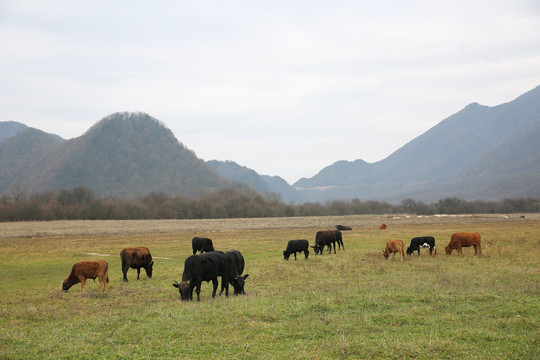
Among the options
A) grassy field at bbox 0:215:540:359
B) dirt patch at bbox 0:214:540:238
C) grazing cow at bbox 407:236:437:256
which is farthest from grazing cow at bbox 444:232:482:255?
dirt patch at bbox 0:214:540:238

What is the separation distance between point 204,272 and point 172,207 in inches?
4824

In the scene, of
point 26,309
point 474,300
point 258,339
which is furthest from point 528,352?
point 26,309

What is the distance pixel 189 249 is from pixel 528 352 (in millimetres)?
32102

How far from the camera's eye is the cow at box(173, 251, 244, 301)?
15.5 m

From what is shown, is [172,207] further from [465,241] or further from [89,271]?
[89,271]

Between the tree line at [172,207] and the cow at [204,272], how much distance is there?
9521 cm

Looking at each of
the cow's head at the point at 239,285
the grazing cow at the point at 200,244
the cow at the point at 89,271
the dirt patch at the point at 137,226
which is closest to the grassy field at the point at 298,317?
the cow's head at the point at 239,285

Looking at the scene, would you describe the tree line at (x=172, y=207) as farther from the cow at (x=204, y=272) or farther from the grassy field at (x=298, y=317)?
the cow at (x=204, y=272)

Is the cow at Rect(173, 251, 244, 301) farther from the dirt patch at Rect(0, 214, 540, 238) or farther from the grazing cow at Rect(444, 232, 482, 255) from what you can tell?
the dirt patch at Rect(0, 214, 540, 238)

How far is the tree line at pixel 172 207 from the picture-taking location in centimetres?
10525

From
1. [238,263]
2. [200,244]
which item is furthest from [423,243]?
[200,244]

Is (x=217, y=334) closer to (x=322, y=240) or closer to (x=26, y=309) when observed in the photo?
(x=26, y=309)

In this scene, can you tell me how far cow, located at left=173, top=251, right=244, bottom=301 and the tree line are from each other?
95209 millimetres

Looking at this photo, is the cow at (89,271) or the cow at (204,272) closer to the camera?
the cow at (204,272)
